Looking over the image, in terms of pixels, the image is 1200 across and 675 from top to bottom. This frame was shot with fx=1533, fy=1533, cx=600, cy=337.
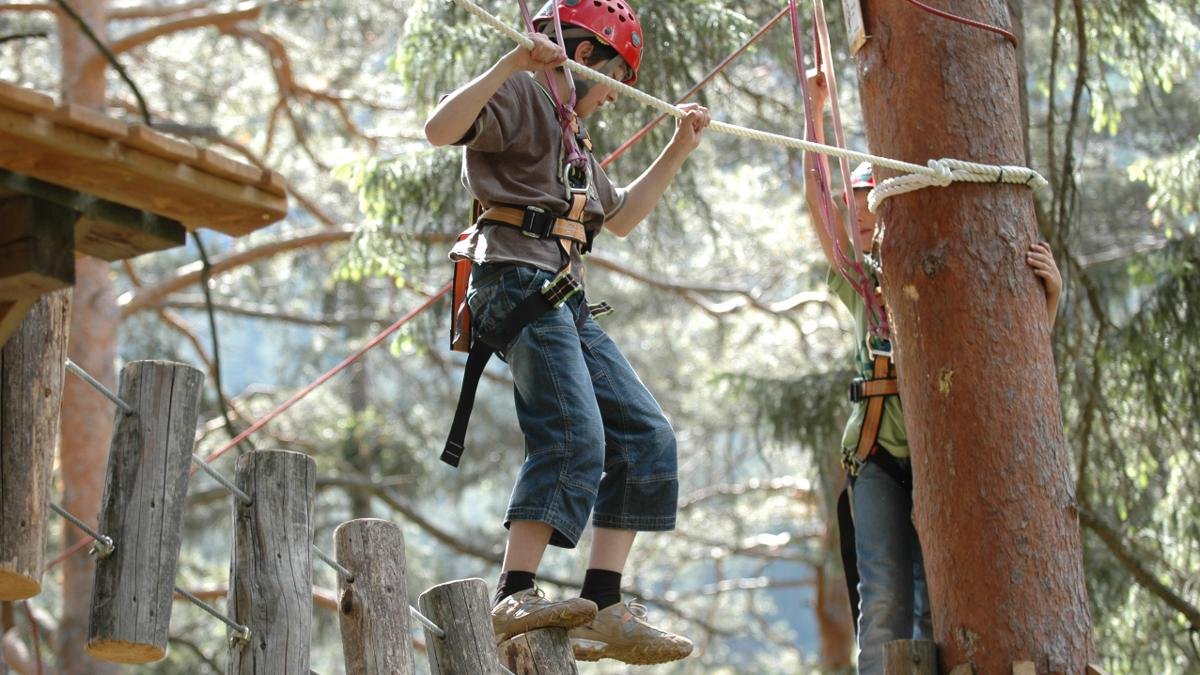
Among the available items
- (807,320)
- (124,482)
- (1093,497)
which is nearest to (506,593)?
(124,482)

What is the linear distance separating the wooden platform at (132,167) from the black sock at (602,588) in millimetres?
1554

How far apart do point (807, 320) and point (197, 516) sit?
668cm

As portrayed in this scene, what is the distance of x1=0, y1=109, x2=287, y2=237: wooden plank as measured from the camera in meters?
2.38

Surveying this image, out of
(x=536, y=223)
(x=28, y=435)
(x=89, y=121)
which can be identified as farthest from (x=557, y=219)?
(x=89, y=121)

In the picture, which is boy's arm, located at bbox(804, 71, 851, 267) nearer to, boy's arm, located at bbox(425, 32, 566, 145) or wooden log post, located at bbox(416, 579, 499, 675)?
boy's arm, located at bbox(425, 32, 566, 145)

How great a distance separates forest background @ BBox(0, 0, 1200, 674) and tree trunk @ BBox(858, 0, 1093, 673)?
1766mm

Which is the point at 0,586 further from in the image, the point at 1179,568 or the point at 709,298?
the point at 709,298

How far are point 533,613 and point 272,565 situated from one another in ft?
2.22

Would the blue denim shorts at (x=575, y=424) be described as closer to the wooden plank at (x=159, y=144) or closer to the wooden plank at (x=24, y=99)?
the wooden plank at (x=159, y=144)

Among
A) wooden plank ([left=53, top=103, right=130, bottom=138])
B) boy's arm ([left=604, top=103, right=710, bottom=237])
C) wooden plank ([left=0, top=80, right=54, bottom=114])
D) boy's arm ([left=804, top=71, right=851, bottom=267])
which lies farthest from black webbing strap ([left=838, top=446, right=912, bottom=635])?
wooden plank ([left=0, top=80, right=54, bottom=114])

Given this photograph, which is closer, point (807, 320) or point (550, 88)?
point (550, 88)

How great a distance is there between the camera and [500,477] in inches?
682

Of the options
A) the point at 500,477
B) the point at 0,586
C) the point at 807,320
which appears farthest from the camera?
the point at 500,477

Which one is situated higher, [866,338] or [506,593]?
[866,338]
